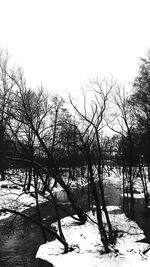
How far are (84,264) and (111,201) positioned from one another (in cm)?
1829

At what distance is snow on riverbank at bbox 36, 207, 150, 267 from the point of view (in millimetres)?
11961

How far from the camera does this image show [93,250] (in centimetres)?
1393

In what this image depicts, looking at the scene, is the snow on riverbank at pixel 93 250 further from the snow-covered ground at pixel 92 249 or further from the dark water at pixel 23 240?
the dark water at pixel 23 240

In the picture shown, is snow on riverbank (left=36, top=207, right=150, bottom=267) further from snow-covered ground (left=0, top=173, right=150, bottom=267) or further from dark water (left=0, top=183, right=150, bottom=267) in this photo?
dark water (left=0, top=183, right=150, bottom=267)

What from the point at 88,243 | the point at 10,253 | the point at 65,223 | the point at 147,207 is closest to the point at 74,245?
the point at 88,243

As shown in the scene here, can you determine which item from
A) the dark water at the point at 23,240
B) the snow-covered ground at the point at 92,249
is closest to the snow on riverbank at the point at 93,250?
the snow-covered ground at the point at 92,249

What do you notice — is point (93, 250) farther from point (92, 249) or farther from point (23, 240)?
point (23, 240)

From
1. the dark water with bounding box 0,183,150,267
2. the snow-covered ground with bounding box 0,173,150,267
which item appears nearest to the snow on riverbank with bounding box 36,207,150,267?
the snow-covered ground with bounding box 0,173,150,267

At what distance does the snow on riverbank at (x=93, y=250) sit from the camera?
1196cm

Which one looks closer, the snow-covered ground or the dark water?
the snow-covered ground

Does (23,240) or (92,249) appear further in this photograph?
(23,240)

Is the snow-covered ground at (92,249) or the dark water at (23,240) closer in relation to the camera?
the snow-covered ground at (92,249)

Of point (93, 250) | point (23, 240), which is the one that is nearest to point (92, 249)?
point (93, 250)

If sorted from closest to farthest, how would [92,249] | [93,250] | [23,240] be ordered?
[93,250]
[92,249]
[23,240]
